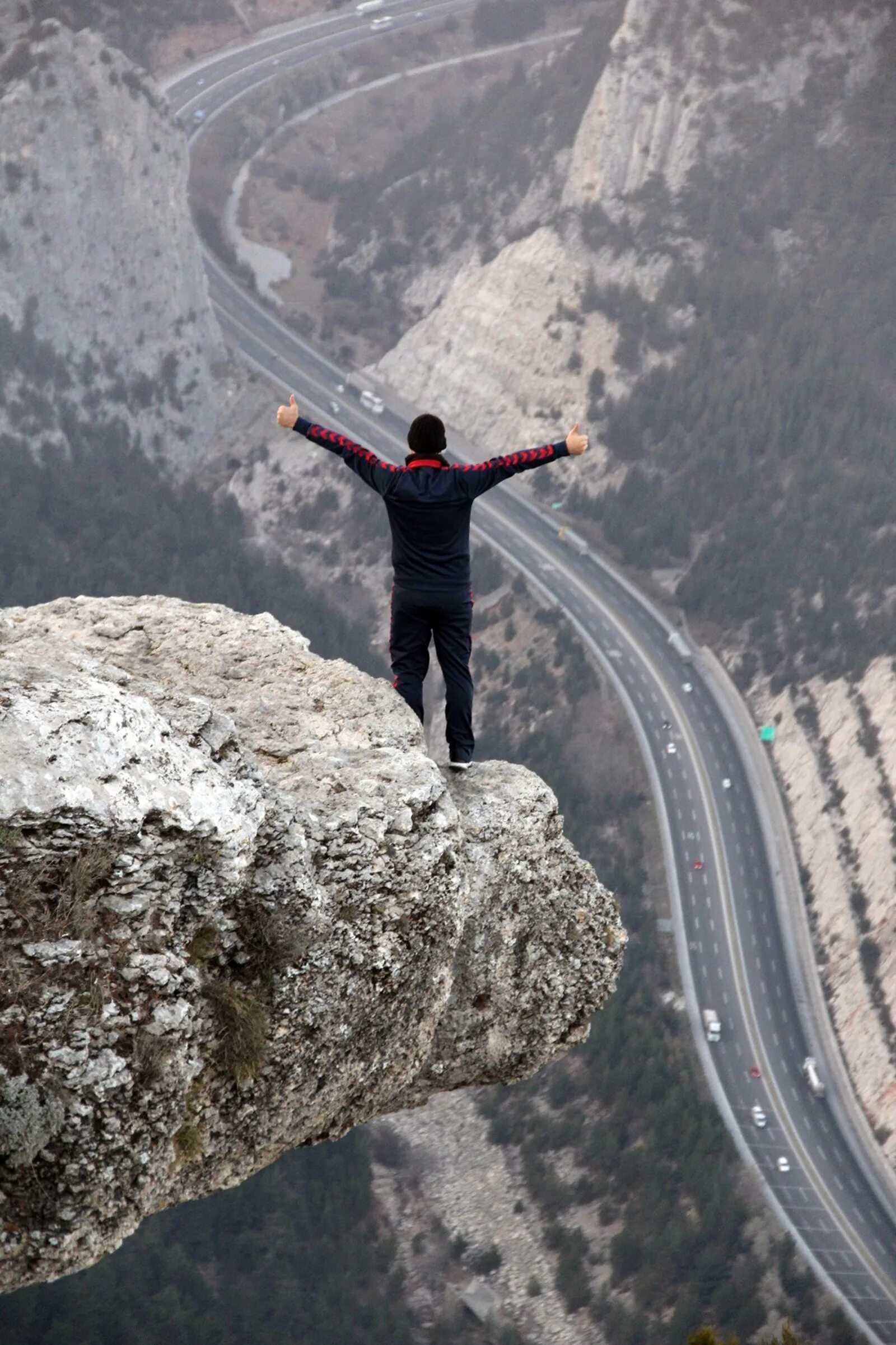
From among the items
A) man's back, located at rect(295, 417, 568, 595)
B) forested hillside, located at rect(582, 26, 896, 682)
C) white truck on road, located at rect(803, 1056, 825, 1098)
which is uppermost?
man's back, located at rect(295, 417, 568, 595)

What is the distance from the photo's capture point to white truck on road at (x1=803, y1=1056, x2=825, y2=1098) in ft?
266

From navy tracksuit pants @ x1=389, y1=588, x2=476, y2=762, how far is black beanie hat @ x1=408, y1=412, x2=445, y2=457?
5.78ft

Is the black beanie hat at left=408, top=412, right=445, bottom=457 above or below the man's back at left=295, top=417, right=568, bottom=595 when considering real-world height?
above

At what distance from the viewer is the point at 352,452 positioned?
13.4m

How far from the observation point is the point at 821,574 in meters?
110

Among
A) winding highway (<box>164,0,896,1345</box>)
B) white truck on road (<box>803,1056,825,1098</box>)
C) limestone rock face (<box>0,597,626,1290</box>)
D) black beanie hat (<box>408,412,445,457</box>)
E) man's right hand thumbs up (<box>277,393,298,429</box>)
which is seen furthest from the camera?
white truck on road (<box>803,1056,825,1098</box>)

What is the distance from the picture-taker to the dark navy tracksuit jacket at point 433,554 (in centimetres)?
1325

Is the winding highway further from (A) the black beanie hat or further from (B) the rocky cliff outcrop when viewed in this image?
(A) the black beanie hat

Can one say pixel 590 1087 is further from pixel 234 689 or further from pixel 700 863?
pixel 234 689

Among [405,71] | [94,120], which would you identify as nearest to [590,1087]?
[94,120]

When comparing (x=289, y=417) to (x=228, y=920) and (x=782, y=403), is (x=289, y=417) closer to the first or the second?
(x=228, y=920)

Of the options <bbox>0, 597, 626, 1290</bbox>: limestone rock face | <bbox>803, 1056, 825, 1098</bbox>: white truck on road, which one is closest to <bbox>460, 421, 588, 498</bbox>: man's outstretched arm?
<bbox>0, 597, 626, 1290</bbox>: limestone rock face

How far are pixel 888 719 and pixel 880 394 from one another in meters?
45.8

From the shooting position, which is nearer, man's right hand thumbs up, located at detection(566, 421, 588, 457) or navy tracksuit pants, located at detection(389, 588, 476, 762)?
man's right hand thumbs up, located at detection(566, 421, 588, 457)
